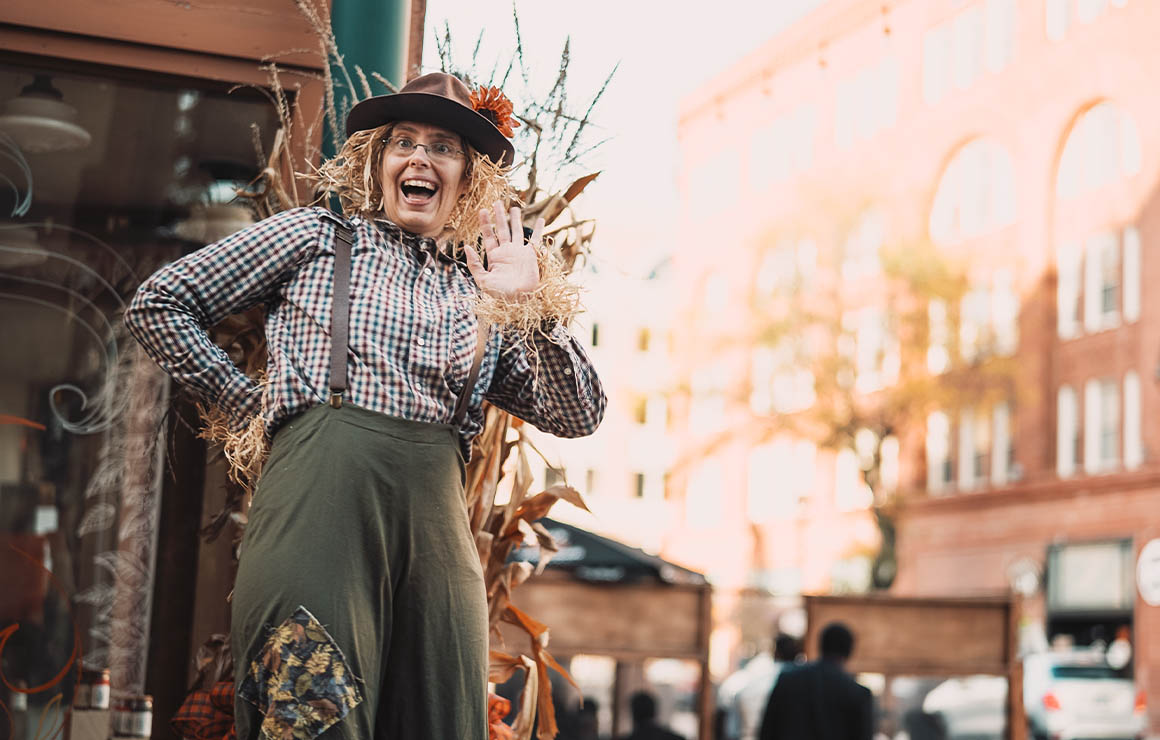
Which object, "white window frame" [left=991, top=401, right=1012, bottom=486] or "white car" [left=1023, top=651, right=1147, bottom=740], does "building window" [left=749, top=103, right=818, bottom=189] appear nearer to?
"white window frame" [left=991, top=401, right=1012, bottom=486]

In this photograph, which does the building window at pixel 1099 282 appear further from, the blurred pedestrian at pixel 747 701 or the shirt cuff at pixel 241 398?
the shirt cuff at pixel 241 398

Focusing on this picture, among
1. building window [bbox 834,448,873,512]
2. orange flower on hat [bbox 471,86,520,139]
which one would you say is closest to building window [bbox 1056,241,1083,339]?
building window [bbox 834,448,873,512]

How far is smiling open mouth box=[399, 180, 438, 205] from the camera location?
304 cm

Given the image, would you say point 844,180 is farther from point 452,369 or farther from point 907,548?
point 452,369

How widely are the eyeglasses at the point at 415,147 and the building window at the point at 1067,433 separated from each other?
31397mm

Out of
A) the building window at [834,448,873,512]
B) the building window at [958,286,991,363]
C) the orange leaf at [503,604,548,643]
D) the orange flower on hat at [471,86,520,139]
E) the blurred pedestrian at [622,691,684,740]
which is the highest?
the building window at [958,286,991,363]

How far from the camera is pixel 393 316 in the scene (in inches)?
112

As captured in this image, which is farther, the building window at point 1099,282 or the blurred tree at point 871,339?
the blurred tree at point 871,339

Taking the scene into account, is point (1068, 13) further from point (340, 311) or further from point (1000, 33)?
point (340, 311)

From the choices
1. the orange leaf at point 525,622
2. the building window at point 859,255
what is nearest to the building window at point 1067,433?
the building window at point 859,255

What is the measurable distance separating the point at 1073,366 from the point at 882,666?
25.0m

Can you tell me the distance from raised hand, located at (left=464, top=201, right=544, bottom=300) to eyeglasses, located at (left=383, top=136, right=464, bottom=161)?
0.17 metres

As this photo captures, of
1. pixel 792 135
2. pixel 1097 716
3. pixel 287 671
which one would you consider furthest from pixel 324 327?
pixel 792 135

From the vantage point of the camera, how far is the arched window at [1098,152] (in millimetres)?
31125
